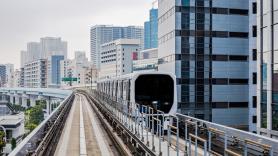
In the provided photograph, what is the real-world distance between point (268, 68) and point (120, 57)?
5807 inches

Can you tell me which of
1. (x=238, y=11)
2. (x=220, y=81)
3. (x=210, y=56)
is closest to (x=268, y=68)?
(x=210, y=56)

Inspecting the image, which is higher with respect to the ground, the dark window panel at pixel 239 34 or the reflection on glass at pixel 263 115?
the dark window panel at pixel 239 34

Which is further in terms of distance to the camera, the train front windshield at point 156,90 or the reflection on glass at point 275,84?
the reflection on glass at point 275,84

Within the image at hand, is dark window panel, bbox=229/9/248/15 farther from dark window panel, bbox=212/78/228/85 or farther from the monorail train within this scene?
the monorail train

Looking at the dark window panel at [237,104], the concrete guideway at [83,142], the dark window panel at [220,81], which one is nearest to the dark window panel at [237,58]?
the dark window panel at [220,81]

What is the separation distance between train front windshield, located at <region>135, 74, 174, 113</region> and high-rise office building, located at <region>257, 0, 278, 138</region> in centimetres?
779

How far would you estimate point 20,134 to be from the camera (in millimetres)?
92375

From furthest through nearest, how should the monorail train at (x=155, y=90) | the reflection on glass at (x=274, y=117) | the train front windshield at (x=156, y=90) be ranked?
the reflection on glass at (x=274, y=117), the train front windshield at (x=156, y=90), the monorail train at (x=155, y=90)

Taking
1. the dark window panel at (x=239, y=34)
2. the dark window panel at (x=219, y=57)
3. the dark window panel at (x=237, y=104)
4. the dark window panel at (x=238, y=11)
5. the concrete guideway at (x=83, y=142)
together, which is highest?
the dark window panel at (x=238, y=11)

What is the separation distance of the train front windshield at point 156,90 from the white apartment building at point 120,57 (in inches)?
5589

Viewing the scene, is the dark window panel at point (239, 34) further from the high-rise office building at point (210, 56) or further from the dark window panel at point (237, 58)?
the dark window panel at point (237, 58)

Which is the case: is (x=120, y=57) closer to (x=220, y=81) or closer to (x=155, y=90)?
(x=220, y=81)

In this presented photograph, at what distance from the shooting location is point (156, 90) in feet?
64.6

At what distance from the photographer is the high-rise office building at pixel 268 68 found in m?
24.4
